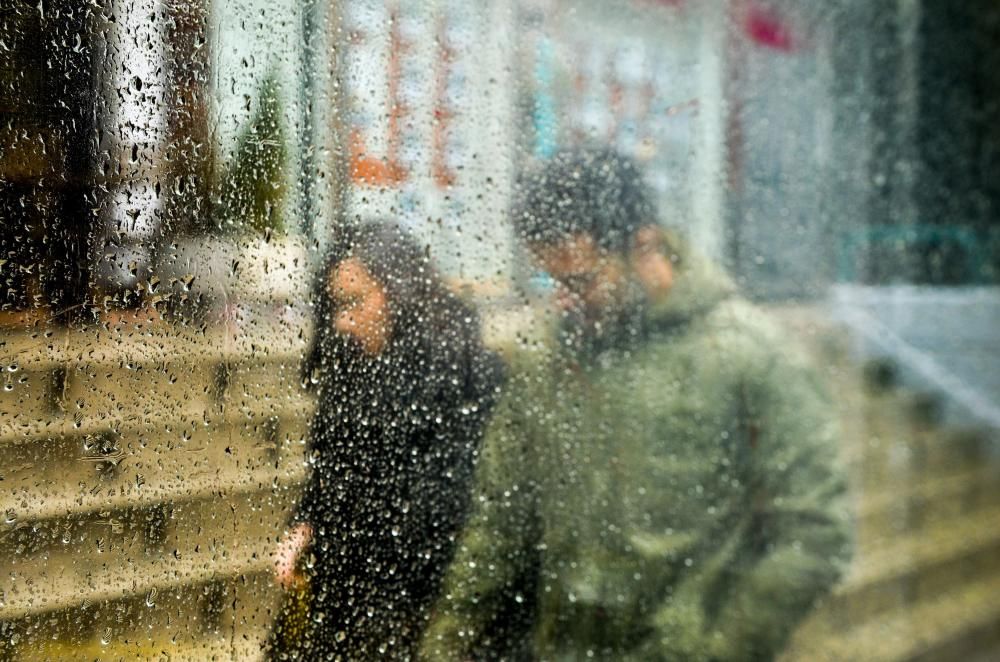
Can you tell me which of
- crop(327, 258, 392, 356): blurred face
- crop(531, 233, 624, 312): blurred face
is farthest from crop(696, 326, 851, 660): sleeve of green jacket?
crop(327, 258, 392, 356): blurred face

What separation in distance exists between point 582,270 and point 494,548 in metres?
0.40

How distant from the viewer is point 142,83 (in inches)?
32.1

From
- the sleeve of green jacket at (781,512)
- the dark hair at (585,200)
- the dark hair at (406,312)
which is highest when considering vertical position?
the dark hair at (585,200)

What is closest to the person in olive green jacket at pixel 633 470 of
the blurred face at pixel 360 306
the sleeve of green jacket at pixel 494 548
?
the sleeve of green jacket at pixel 494 548

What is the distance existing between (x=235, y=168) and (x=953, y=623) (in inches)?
66.0

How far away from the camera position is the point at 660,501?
1219mm

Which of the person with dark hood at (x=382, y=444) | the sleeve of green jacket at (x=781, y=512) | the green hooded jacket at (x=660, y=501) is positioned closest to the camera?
the person with dark hood at (x=382, y=444)

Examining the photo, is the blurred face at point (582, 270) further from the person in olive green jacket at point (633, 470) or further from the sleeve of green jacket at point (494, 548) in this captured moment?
the sleeve of green jacket at point (494, 548)

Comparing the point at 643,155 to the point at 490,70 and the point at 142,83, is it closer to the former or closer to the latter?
the point at 490,70

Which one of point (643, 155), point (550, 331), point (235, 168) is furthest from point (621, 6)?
point (235, 168)

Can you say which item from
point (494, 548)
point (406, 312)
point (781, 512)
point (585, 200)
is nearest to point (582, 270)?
point (585, 200)

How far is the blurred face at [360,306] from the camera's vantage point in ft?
3.13

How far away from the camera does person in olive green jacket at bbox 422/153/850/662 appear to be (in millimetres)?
1092

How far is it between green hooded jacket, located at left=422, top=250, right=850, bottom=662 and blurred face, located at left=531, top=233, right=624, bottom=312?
0.25 ft
